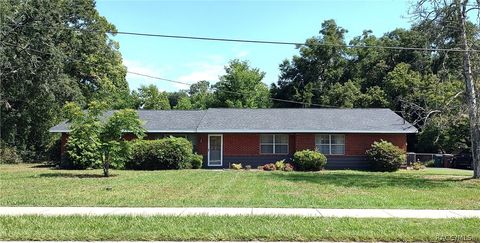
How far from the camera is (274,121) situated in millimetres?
33062

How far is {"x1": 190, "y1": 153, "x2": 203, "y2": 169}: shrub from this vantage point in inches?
1196

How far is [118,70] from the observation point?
169 feet

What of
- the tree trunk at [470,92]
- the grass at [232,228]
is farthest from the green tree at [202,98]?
the grass at [232,228]

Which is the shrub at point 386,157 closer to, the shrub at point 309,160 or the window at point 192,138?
the shrub at point 309,160

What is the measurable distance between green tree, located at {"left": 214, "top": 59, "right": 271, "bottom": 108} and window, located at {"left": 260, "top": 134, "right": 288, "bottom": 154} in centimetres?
2548

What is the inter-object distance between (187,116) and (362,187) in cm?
1911

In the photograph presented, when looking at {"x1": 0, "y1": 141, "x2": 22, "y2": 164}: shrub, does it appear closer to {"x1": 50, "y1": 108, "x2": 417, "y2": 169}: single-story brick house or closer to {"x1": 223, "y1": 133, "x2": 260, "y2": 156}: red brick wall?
{"x1": 50, "y1": 108, "x2": 417, "y2": 169}: single-story brick house

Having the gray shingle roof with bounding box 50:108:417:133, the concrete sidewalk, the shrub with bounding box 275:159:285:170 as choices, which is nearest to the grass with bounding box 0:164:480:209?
the concrete sidewalk

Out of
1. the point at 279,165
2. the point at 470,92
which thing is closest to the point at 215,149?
the point at 279,165

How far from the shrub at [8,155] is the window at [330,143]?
22.3m

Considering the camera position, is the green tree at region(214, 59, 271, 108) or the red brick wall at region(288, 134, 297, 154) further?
the green tree at region(214, 59, 271, 108)

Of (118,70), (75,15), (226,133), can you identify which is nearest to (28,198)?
(226,133)

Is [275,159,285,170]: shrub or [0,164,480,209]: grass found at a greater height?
[275,159,285,170]: shrub

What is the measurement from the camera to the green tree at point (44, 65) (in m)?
33.8
